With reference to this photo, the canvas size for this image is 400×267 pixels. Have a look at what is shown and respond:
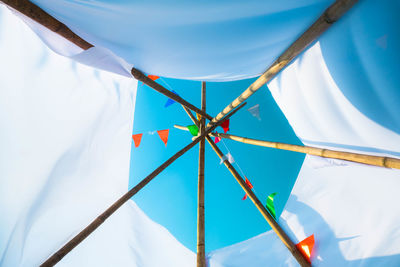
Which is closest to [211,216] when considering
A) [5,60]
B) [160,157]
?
[160,157]

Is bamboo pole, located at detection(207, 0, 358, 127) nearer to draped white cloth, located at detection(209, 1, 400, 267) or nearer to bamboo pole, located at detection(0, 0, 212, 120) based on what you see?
draped white cloth, located at detection(209, 1, 400, 267)

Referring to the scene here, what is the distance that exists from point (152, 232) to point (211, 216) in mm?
3435

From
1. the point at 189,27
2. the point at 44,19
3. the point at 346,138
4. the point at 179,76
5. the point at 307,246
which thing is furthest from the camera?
the point at 179,76

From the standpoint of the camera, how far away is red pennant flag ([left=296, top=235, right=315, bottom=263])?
8.68 ft

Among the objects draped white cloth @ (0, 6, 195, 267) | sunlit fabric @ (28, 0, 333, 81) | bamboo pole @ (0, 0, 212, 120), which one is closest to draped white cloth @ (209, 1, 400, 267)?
sunlit fabric @ (28, 0, 333, 81)

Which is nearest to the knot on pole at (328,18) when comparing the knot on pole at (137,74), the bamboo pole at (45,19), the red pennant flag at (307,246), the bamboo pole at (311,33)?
the bamboo pole at (311,33)

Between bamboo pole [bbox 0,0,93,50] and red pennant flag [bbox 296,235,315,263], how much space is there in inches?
132

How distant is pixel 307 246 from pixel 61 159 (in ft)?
10.4

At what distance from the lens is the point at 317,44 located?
1.98 m

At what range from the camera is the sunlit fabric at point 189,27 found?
1.56 meters

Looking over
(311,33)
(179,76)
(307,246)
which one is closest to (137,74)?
(179,76)

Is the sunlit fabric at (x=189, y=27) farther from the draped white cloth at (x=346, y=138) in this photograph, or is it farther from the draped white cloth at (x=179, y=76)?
the draped white cloth at (x=346, y=138)

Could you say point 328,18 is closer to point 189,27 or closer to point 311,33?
point 311,33

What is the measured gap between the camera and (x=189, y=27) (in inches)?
71.7
